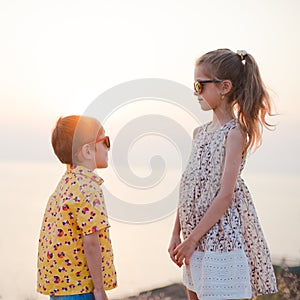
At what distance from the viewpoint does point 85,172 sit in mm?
2684

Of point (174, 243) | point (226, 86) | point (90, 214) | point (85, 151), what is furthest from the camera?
point (174, 243)

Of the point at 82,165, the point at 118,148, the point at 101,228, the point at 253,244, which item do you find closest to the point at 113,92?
→ the point at 118,148

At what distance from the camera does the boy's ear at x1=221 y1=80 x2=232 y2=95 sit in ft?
9.39

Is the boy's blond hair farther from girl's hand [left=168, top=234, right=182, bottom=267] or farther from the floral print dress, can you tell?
girl's hand [left=168, top=234, right=182, bottom=267]

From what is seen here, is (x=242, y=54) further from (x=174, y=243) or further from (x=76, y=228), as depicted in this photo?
(x=76, y=228)

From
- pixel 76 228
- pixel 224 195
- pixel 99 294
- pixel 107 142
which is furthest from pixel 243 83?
pixel 99 294

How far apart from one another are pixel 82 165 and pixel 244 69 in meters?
0.82

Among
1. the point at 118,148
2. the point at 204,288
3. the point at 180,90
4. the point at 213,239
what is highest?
the point at 180,90

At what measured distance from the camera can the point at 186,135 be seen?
305 centimetres

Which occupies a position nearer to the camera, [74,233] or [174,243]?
[74,233]

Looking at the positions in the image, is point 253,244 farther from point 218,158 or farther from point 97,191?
point 97,191

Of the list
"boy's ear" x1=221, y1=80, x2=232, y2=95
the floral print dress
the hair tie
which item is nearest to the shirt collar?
the floral print dress

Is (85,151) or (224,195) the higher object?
(85,151)

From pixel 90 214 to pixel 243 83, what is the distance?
2.86 ft
